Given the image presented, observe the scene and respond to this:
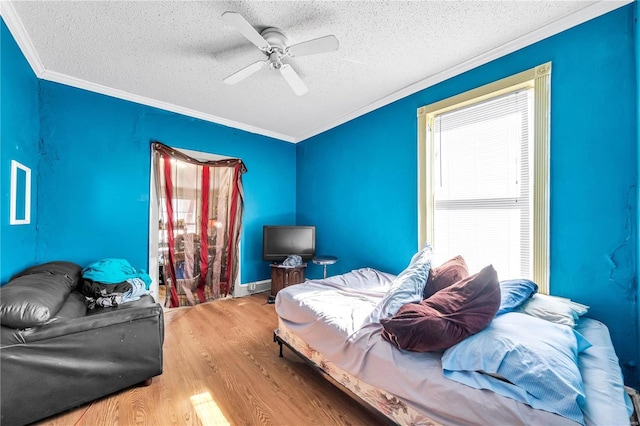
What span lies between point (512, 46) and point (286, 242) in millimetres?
3232

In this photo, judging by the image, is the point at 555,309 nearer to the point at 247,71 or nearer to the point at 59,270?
the point at 247,71

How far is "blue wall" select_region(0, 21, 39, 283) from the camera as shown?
1.78 m

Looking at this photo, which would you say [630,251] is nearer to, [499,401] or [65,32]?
[499,401]

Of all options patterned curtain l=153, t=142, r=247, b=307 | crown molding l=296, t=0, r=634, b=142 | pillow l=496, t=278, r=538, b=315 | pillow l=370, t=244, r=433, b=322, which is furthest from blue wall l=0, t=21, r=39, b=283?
pillow l=496, t=278, r=538, b=315

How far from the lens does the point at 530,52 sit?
78.8 inches

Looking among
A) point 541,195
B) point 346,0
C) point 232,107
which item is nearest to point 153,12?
point 346,0

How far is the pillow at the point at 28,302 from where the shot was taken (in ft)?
4.52

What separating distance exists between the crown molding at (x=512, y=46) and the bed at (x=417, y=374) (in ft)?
6.63

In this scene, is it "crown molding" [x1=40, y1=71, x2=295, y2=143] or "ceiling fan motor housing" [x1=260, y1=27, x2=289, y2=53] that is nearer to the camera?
"ceiling fan motor housing" [x1=260, y1=27, x2=289, y2=53]

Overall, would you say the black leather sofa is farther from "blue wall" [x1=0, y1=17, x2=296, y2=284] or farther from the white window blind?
the white window blind

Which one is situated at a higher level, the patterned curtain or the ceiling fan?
the ceiling fan

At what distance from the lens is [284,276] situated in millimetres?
3574

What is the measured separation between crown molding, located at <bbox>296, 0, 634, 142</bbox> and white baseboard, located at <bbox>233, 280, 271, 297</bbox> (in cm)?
305

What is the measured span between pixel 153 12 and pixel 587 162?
3.14 m
